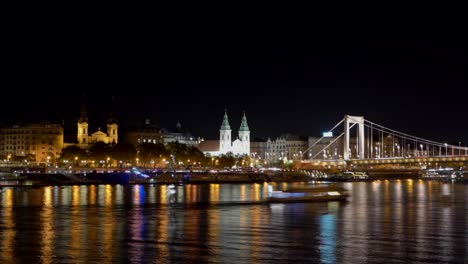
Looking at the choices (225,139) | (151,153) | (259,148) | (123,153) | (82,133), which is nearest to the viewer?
(123,153)

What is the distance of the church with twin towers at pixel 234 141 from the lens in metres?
153

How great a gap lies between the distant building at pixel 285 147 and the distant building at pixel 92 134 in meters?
36.0

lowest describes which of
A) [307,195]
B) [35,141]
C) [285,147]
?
[307,195]

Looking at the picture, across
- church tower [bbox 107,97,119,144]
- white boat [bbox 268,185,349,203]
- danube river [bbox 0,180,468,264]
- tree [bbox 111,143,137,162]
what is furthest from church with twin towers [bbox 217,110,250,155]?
danube river [bbox 0,180,468,264]

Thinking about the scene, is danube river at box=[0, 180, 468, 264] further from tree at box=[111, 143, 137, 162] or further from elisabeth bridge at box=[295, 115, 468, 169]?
tree at box=[111, 143, 137, 162]

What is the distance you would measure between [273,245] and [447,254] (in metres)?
4.71

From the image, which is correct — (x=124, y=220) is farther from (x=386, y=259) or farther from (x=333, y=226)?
(x=386, y=259)

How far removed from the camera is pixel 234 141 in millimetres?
154875

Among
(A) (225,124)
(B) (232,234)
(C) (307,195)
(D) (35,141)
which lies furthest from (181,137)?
(B) (232,234)

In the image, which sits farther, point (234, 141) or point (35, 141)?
point (234, 141)

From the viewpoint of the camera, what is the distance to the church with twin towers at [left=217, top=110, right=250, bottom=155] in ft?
501

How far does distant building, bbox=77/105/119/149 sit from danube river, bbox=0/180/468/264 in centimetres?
8459

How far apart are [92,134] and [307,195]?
8353cm

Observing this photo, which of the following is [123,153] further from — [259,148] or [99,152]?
[259,148]
